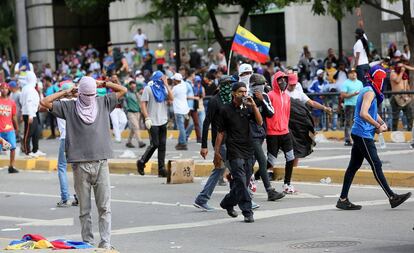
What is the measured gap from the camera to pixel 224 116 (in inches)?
557

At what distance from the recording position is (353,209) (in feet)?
48.2

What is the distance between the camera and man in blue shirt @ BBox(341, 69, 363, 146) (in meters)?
24.7

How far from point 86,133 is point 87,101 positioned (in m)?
0.33

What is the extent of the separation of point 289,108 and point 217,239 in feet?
15.1

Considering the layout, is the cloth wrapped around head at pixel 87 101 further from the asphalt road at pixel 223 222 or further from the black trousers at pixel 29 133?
the black trousers at pixel 29 133

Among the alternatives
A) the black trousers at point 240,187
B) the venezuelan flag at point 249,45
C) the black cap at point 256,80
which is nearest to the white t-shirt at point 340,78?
the venezuelan flag at point 249,45

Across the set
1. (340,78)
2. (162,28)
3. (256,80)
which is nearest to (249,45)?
(256,80)

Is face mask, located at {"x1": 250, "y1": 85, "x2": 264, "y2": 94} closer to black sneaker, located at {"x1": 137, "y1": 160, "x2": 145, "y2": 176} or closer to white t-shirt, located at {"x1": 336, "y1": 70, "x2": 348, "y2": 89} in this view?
black sneaker, located at {"x1": 137, "y1": 160, "x2": 145, "y2": 176}

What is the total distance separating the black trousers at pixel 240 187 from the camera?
13883mm

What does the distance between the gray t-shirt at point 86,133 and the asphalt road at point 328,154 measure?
8.25 metres

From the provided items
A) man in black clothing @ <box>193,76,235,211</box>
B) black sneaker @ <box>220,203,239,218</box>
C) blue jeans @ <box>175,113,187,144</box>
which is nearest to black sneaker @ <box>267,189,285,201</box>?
man in black clothing @ <box>193,76,235,211</box>

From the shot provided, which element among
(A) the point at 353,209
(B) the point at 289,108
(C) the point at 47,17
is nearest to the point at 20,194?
(B) the point at 289,108

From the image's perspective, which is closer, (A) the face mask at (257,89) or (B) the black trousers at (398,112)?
(A) the face mask at (257,89)

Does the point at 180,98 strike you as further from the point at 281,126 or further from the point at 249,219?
the point at 249,219
